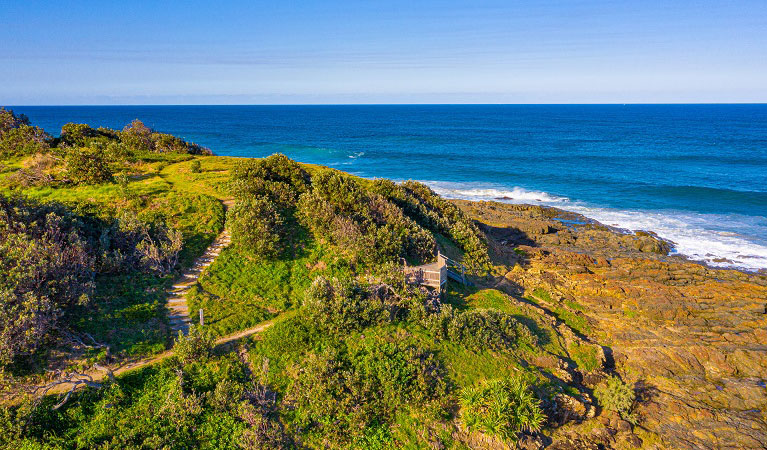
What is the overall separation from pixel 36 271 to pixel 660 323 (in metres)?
33.7

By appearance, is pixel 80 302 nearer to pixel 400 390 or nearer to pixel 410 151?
pixel 400 390

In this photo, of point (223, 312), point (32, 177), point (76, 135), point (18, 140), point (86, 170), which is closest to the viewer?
point (223, 312)

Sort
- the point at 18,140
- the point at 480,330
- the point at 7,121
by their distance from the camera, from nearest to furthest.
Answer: the point at 480,330 → the point at 18,140 → the point at 7,121

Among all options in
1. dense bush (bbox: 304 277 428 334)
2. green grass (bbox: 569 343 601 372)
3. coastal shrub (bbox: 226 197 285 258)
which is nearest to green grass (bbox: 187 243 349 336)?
coastal shrub (bbox: 226 197 285 258)

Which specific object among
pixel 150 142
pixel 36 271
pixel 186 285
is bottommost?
pixel 186 285

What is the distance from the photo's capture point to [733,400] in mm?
19672

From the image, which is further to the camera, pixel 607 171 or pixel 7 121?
pixel 607 171

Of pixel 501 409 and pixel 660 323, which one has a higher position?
pixel 501 409

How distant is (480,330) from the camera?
2005cm

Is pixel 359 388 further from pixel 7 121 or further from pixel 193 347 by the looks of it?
pixel 7 121

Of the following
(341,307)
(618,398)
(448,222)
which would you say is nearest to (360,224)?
(341,307)

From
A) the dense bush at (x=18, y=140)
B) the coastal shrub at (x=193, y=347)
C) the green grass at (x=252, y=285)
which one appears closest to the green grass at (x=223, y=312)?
the green grass at (x=252, y=285)

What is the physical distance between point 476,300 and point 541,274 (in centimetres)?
933

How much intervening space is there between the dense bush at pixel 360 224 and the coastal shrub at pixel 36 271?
12.4m
